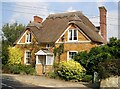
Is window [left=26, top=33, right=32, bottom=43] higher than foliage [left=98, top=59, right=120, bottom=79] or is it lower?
higher

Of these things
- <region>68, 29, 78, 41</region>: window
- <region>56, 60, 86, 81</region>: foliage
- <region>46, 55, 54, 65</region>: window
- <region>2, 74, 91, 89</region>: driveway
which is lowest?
<region>2, 74, 91, 89</region>: driveway

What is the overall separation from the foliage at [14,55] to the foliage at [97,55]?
1053 centimetres

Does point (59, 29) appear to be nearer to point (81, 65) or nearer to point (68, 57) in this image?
point (68, 57)

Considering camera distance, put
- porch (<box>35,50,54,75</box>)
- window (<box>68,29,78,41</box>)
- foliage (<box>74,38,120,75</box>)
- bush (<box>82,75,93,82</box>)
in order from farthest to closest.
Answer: porch (<box>35,50,54,75</box>) < window (<box>68,29,78,41</box>) < bush (<box>82,75,93,82</box>) < foliage (<box>74,38,120,75</box>)

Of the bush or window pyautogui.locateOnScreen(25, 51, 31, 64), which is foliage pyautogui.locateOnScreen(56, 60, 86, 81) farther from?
window pyautogui.locateOnScreen(25, 51, 31, 64)

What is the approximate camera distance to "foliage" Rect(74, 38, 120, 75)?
1029 inches

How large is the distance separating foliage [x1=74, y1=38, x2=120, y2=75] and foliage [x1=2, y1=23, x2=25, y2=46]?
41.3m

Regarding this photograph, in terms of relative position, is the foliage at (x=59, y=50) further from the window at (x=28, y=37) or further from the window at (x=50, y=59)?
the window at (x=28, y=37)

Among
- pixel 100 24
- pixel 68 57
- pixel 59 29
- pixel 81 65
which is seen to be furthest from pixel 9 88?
pixel 100 24

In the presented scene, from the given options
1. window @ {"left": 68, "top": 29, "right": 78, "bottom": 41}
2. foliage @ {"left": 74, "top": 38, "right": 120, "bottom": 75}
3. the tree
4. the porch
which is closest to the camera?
foliage @ {"left": 74, "top": 38, "right": 120, "bottom": 75}

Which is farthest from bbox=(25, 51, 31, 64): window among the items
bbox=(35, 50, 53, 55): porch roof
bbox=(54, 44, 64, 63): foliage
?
bbox=(54, 44, 64, 63): foliage

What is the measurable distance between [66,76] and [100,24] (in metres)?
14.0

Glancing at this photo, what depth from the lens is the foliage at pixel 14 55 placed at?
35094mm

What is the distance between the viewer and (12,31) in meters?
69.5
